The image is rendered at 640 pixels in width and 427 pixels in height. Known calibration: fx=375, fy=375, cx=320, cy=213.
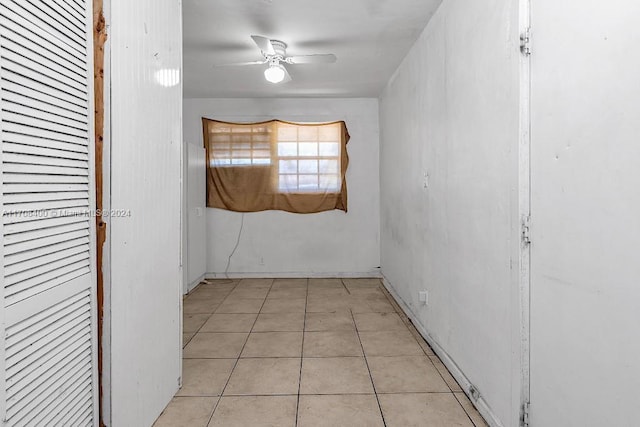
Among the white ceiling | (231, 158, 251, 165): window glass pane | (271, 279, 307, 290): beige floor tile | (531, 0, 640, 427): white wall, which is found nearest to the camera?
(531, 0, 640, 427): white wall

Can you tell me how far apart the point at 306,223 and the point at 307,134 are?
1.27 meters

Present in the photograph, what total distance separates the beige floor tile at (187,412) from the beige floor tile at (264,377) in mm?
152

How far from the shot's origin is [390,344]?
2979 millimetres

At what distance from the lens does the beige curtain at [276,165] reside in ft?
17.4

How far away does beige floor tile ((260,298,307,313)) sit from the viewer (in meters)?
3.91

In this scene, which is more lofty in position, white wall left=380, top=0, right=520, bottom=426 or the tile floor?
white wall left=380, top=0, right=520, bottom=426

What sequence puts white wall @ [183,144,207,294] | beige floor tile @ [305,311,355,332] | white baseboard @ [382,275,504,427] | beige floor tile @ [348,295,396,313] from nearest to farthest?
white baseboard @ [382,275,504,427]
beige floor tile @ [305,311,355,332]
beige floor tile @ [348,295,396,313]
white wall @ [183,144,207,294]

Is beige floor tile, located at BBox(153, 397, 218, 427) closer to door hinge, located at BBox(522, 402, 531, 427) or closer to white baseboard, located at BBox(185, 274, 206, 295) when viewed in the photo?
door hinge, located at BBox(522, 402, 531, 427)

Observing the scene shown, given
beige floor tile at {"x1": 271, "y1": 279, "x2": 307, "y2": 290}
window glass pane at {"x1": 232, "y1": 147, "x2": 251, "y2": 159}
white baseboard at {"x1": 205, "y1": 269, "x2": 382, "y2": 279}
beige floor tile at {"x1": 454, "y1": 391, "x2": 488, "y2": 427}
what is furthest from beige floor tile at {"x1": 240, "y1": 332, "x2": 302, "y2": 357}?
window glass pane at {"x1": 232, "y1": 147, "x2": 251, "y2": 159}

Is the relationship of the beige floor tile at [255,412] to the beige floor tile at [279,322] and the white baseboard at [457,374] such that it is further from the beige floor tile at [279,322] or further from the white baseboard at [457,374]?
the beige floor tile at [279,322]

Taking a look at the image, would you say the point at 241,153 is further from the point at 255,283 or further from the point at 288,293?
the point at 288,293

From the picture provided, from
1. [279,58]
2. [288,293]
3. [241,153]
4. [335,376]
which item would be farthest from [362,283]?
[279,58]

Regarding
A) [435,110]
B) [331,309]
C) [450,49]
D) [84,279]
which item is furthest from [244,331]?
[450,49]

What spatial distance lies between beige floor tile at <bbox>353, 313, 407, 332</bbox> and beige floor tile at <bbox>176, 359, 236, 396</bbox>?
1257 millimetres
